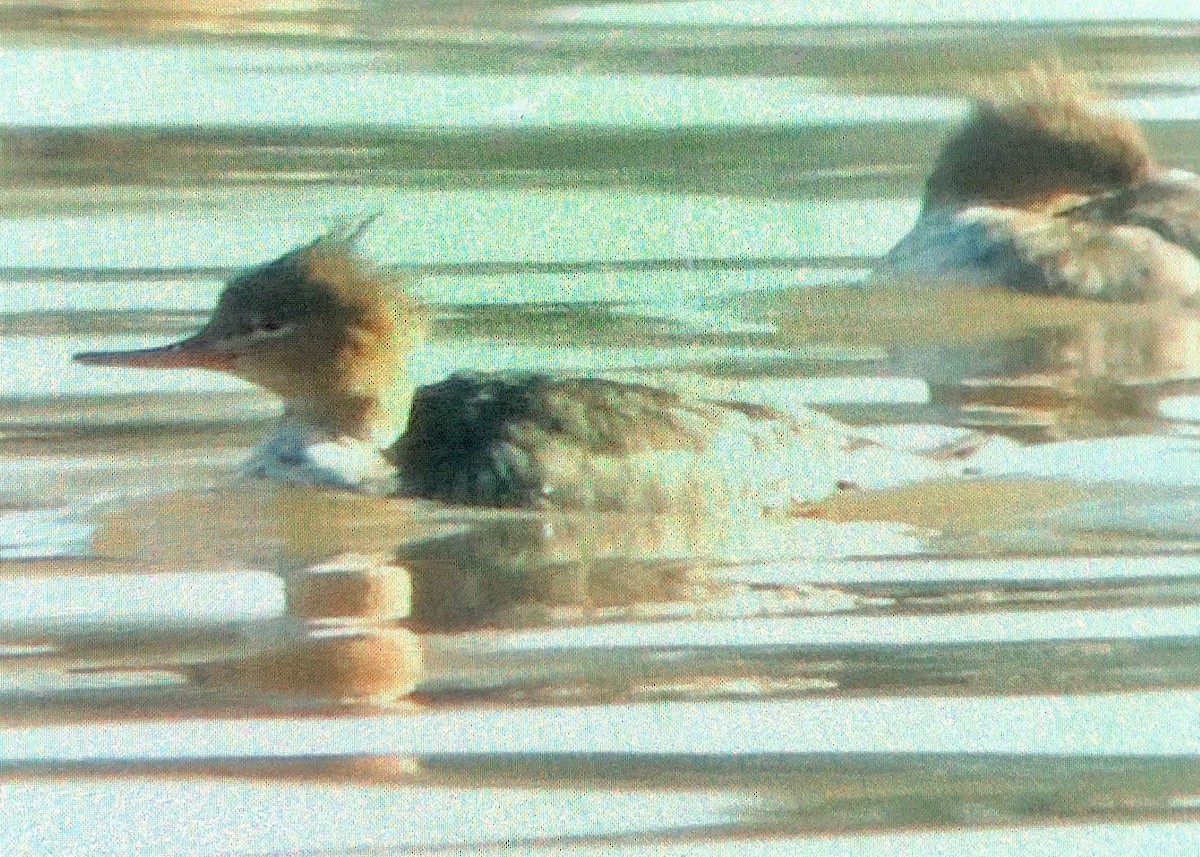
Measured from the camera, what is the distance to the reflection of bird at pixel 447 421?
5.57 meters

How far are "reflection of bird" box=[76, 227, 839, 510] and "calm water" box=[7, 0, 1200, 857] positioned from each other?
9 cm

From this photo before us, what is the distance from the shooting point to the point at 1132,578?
493cm

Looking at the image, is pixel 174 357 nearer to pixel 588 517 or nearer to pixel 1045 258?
pixel 588 517

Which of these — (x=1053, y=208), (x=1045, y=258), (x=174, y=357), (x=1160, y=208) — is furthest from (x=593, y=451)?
(x=1053, y=208)

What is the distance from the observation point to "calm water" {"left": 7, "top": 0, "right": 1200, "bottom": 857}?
3.93m

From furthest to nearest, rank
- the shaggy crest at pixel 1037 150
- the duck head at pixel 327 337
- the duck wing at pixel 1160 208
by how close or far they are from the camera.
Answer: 1. the shaggy crest at pixel 1037 150
2. the duck wing at pixel 1160 208
3. the duck head at pixel 327 337

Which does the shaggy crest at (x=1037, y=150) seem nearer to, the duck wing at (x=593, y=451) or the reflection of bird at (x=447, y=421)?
the reflection of bird at (x=447, y=421)

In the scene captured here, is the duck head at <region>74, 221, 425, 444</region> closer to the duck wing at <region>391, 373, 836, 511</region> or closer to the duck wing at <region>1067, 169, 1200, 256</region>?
the duck wing at <region>391, 373, 836, 511</region>

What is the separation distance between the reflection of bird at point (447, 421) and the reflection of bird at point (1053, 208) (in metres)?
2.38

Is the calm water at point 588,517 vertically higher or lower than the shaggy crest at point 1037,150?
lower

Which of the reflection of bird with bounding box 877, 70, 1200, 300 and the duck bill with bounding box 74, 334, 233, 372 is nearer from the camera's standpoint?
the duck bill with bounding box 74, 334, 233, 372

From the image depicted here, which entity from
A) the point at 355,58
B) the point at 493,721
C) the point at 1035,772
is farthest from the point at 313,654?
the point at 355,58

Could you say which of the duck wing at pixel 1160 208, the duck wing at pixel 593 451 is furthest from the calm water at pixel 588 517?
the duck wing at pixel 1160 208

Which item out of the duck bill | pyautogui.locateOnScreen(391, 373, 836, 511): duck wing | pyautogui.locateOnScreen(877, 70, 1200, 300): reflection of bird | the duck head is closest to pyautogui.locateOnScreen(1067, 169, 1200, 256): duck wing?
pyautogui.locateOnScreen(877, 70, 1200, 300): reflection of bird
